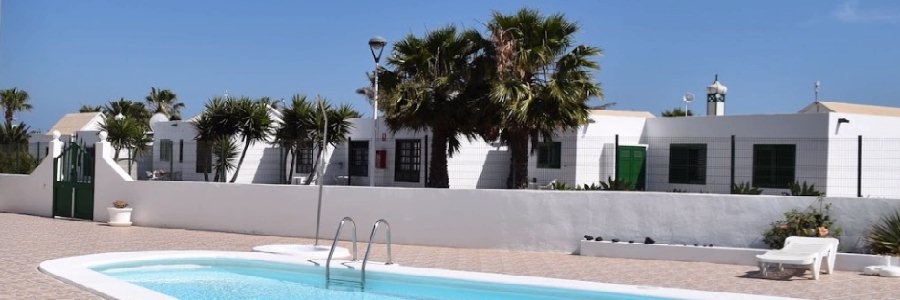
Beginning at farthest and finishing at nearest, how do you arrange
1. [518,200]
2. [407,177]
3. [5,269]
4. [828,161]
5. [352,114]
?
[407,177], [352,114], [828,161], [518,200], [5,269]

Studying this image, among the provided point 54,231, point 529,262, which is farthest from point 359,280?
point 54,231

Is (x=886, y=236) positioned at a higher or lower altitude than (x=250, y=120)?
lower

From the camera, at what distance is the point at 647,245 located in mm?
15195

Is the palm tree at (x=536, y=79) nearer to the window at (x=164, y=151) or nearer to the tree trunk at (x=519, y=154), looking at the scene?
the tree trunk at (x=519, y=154)

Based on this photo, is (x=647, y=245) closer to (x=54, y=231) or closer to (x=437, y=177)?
(x=437, y=177)

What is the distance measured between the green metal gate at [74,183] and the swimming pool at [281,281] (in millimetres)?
8734

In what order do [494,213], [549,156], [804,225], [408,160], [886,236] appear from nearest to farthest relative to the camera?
[886,236], [804,225], [494,213], [549,156], [408,160]

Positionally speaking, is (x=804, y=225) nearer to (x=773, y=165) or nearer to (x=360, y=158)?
(x=773, y=165)

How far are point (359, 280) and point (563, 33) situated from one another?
417 inches

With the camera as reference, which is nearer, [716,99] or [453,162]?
[453,162]

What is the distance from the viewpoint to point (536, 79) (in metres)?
21.6

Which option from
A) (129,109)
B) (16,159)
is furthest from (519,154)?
(129,109)

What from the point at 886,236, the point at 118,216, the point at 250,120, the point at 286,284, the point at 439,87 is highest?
the point at 439,87

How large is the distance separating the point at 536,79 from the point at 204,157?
11153mm
